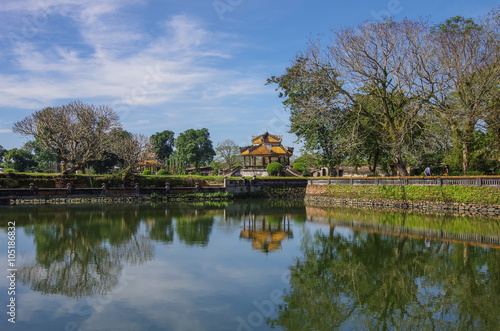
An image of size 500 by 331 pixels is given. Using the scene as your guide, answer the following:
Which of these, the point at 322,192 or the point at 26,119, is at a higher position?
the point at 26,119

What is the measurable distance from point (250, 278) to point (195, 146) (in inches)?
2766

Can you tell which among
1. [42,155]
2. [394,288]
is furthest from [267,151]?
[394,288]

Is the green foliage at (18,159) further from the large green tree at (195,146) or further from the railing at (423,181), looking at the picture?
the railing at (423,181)

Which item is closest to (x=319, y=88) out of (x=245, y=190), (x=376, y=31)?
(x=376, y=31)

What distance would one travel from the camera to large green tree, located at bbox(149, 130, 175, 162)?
8650cm

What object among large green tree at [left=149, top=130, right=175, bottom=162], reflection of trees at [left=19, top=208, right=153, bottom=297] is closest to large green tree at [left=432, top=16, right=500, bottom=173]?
reflection of trees at [left=19, top=208, right=153, bottom=297]

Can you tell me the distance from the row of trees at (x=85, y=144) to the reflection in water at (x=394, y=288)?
31.9m

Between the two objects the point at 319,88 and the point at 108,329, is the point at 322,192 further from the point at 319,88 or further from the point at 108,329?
the point at 108,329

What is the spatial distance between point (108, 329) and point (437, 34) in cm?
3032

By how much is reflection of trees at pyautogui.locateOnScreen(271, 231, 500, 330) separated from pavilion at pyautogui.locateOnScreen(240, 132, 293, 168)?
135 feet

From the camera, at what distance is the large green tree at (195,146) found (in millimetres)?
78938

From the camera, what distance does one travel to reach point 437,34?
29578 mm

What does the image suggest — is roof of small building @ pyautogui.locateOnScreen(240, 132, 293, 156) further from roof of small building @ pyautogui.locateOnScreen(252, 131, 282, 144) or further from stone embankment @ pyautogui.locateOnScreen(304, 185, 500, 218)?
stone embankment @ pyautogui.locateOnScreen(304, 185, 500, 218)

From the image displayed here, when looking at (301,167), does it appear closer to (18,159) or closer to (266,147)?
(266,147)
